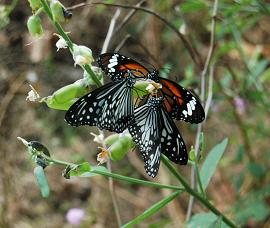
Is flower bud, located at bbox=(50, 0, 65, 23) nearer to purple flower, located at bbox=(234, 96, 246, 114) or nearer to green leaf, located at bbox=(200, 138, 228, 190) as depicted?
green leaf, located at bbox=(200, 138, 228, 190)

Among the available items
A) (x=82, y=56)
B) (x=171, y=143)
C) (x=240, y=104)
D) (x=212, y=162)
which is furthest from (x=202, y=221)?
(x=240, y=104)

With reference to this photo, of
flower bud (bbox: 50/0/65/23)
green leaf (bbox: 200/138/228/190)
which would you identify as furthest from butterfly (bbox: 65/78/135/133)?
green leaf (bbox: 200/138/228/190)

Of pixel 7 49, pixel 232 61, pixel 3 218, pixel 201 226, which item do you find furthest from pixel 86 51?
pixel 232 61

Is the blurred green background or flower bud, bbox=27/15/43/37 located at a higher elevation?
flower bud, bbox=27/15/43/37

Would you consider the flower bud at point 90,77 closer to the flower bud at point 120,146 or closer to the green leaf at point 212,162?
the flower bud at point 120,146

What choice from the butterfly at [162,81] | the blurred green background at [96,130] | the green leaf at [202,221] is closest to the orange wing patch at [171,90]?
the butterfly at [162,81]

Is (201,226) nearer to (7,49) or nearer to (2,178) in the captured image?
(2,178)
